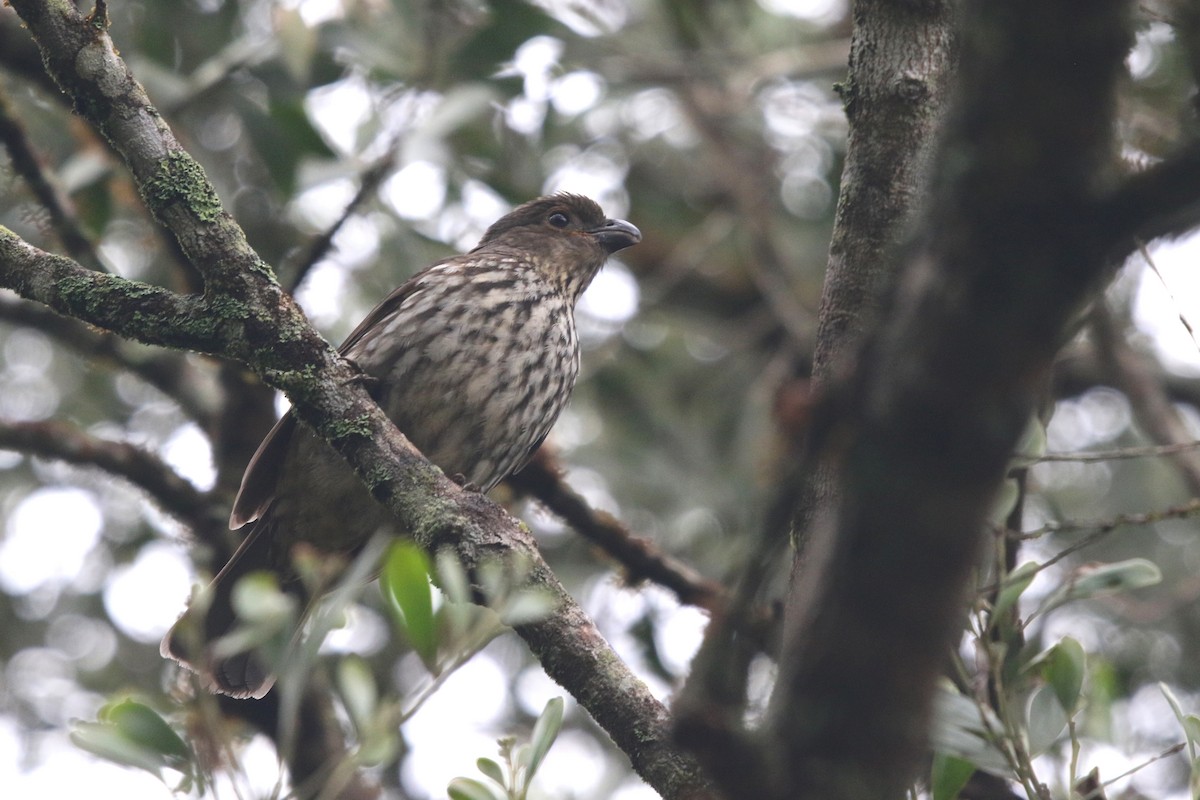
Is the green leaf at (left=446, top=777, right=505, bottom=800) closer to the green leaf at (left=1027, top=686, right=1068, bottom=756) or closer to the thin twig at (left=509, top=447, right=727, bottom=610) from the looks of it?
the green leaf at (left=1027, top=686, right=1068, bottom=756)

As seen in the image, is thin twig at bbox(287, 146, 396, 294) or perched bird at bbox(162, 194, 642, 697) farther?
perched bird at bbox(162, 194, 642, 697)

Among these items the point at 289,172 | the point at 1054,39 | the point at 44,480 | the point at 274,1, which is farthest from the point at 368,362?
the point at 1054,39

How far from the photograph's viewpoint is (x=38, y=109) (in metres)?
5.78

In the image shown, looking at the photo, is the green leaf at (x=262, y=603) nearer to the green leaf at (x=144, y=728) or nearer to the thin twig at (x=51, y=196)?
the green leaf at (x=144, y=728)

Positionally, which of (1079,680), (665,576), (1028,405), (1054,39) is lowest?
(1028,405)

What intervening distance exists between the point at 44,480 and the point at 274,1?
270 cm

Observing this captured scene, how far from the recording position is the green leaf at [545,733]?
238 cm

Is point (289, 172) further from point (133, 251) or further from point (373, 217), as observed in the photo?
point (133, 251)

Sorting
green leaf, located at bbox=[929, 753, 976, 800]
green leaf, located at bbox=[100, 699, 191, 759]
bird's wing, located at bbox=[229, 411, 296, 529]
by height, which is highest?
bird's wing, located at bbox=[229, 411, 296, 529]

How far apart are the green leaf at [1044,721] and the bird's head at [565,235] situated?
3.01 metres

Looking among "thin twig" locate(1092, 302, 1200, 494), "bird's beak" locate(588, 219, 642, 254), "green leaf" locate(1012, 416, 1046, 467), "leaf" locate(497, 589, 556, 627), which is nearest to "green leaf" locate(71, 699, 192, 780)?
"leaf" locate(497, 589, 556, 627)

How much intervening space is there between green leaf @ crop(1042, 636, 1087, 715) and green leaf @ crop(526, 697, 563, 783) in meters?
1.01

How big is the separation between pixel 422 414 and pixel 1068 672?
7.98ft

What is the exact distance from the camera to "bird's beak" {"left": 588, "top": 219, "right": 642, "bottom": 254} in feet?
18.5
